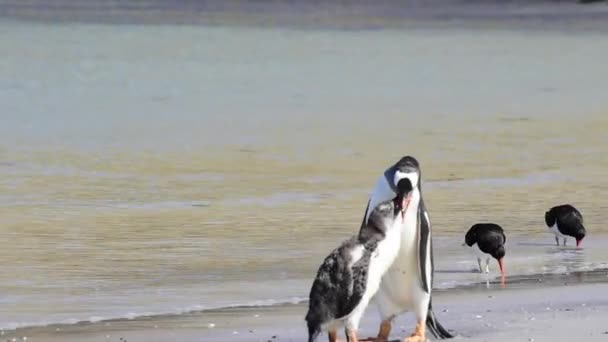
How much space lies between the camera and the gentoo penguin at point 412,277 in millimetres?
6457

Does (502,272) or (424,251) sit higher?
(502,272)

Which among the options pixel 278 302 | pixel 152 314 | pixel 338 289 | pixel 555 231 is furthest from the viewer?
pixel 555 231

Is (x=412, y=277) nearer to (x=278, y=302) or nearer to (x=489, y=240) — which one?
(x=278, y=302)

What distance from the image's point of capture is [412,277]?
21.5 ft

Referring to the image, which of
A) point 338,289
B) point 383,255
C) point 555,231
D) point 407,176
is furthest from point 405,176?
point 555,231

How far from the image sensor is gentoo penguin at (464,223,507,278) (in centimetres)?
856

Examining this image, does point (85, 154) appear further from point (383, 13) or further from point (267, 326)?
point (383, 13)

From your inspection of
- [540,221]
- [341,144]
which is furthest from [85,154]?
[540,221]

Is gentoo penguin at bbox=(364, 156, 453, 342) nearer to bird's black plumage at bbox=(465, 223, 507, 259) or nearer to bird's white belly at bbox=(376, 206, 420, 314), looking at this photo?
bird's white belly at bbox=(376, 206, 420, 314)

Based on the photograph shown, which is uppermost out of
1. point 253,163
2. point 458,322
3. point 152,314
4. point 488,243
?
point 253,163

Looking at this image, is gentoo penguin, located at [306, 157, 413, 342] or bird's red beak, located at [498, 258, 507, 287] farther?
bird's red beak, located at [498, 258, 507, 287]

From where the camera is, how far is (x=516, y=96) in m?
21.0

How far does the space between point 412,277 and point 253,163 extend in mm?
7581

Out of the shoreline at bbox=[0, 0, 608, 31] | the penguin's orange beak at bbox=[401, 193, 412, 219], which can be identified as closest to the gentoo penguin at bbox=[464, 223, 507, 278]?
the penguin's orange beak at bbox=[401, 193, 412, 219]
